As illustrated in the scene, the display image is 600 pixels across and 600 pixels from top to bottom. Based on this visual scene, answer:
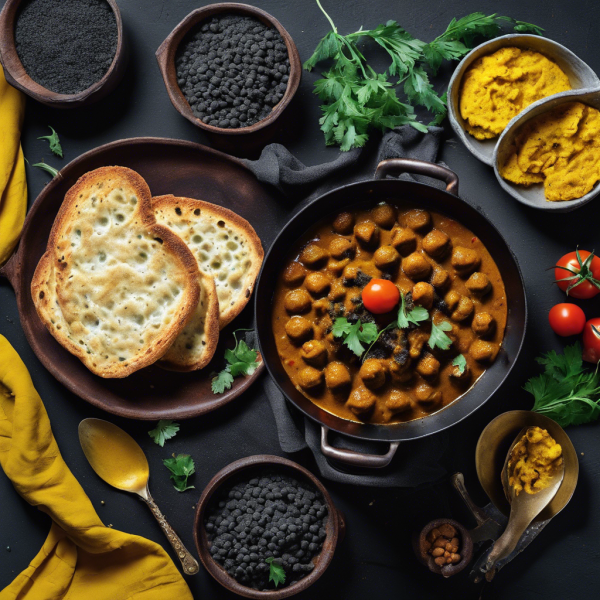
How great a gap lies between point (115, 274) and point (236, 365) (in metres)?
0.99

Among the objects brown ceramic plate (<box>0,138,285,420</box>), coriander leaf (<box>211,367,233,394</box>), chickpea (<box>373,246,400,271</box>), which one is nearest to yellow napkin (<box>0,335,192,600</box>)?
brown ceramic plate (<box>0,138,285,420</box>)

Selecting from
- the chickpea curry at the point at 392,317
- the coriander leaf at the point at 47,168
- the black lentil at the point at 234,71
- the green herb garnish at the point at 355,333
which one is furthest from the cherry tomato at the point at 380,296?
the coriander leaf at the point at 47,168

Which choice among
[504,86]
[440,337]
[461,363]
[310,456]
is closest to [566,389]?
[461,363]

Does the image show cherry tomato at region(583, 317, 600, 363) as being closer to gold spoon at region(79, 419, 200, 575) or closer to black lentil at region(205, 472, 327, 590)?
black lentil at region(205, 472, 327, 590)

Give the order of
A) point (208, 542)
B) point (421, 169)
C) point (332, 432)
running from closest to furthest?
point (421, 169)
point (332, 432)
point (208, 542)

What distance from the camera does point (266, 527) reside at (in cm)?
379

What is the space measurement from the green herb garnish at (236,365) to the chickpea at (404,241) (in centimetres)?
117

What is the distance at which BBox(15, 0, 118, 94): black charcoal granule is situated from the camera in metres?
3.92

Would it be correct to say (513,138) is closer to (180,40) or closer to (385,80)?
(385,80)

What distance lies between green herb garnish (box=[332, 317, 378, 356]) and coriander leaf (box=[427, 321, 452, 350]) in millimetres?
336

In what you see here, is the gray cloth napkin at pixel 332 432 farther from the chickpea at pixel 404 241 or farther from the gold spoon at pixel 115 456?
the gold spoon at pixel 115 456

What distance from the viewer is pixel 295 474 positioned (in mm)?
3912

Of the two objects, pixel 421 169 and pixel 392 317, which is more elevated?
pixel 421 169

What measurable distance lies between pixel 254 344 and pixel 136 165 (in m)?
1.51
